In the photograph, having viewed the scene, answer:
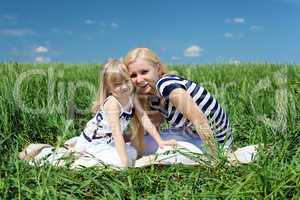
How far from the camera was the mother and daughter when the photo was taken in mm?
4402

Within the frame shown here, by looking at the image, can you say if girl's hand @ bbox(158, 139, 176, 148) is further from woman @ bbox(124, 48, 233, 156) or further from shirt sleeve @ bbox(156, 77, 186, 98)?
shirt sleeve @ bbox(156, 77, 186, 98)

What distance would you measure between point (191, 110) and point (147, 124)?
1.30 feet

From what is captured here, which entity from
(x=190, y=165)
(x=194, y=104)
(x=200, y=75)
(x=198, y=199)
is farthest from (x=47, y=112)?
(x=200, y=75)

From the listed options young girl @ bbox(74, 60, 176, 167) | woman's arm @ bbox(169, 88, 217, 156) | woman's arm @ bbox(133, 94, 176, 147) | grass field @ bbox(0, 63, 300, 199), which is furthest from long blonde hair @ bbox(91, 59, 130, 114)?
grass field @ bbox(0, 63, 300, 199)

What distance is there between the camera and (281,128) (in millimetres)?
4559

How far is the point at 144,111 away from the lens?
4.70 m

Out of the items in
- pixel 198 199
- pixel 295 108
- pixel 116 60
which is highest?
pixel 116 60

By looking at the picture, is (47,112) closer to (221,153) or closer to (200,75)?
(221,153)

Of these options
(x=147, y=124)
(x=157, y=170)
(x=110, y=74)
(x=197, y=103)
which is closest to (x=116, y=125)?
(x=147, y=124)

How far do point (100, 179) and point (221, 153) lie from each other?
79cm

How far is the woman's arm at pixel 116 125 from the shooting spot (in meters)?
4.24

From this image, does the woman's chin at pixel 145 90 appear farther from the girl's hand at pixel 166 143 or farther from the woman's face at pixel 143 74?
the girl's hand at pixel 166 143

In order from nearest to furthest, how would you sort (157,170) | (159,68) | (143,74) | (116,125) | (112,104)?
(157,170)
(116,125)
(112,104)
(143,74)
(159,68)

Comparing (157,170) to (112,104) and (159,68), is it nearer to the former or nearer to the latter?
(112,104)
